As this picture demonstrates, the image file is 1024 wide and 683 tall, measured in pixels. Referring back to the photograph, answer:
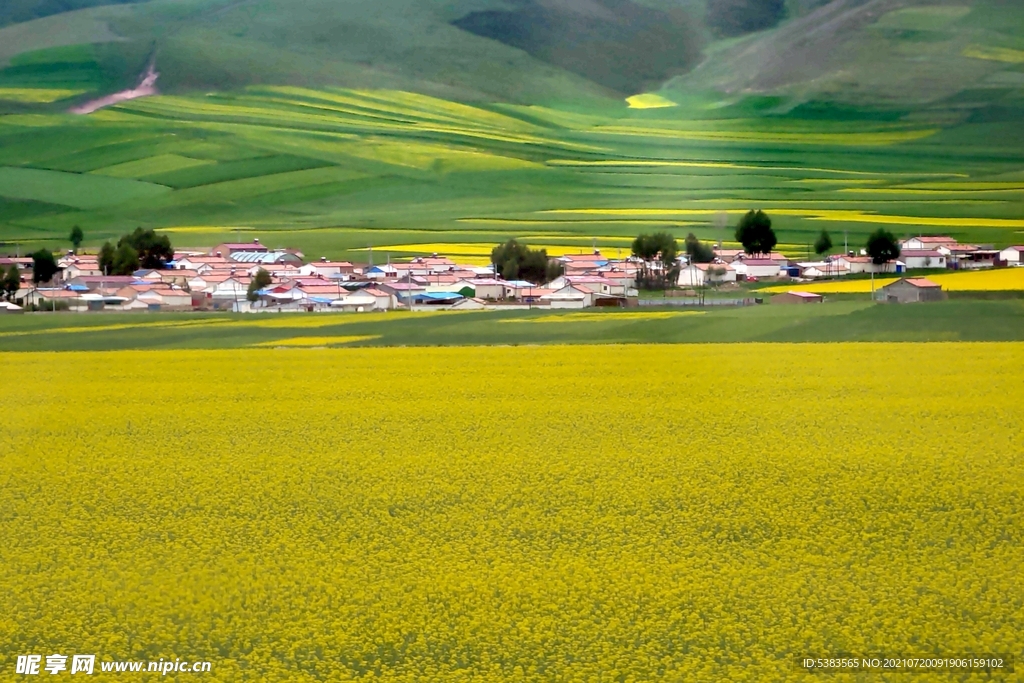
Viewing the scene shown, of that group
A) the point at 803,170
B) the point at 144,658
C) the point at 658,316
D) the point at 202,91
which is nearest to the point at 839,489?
the point at 144,658

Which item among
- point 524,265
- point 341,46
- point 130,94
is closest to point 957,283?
point 524,265

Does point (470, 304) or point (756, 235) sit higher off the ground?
point (756, 235)

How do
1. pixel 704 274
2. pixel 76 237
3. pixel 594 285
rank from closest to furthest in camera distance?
pixel 594 285
pixel 704 274
pixel 76 237

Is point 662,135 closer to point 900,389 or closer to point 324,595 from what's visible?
point 900,389

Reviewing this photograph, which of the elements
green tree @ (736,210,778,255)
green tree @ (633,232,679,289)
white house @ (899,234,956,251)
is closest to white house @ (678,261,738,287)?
green tree @ (633,232,679,289)

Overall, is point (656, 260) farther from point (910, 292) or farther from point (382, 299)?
point (910, 292)

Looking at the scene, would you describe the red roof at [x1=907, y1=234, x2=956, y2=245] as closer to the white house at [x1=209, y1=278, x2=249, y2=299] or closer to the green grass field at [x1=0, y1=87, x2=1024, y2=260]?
the green grass field at [x1=0, y1=87, x2=1024, y2=260]

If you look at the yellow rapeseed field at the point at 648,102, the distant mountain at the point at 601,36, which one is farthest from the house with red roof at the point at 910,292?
the distant mountain at the point at 601,36

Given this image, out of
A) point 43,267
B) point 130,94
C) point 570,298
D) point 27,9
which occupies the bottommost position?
point 570,298
